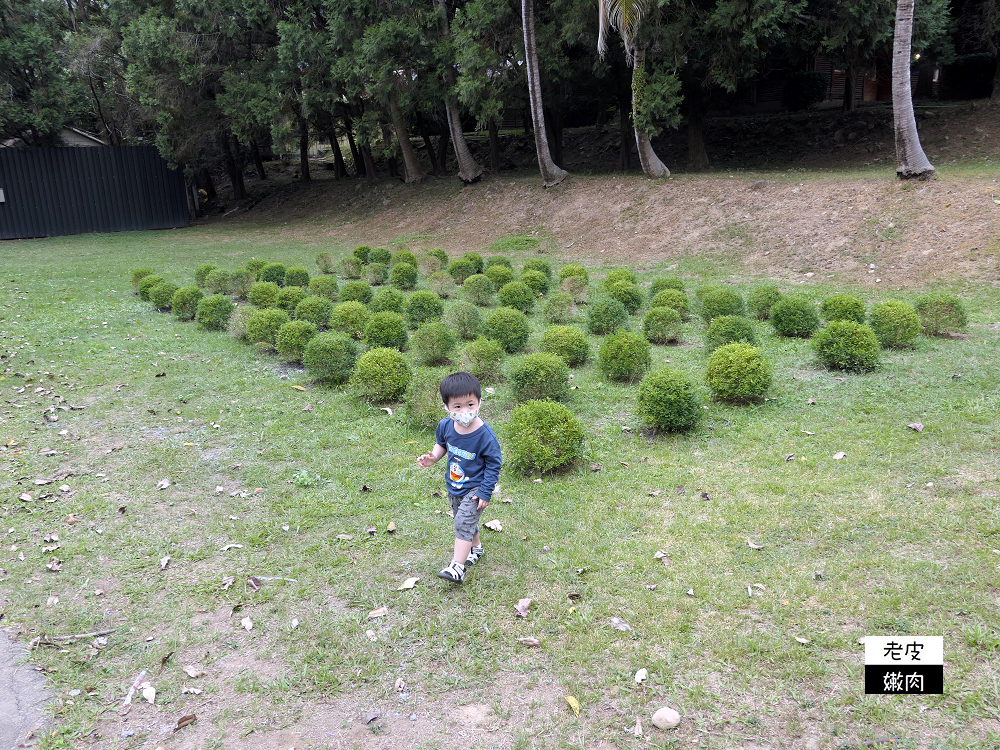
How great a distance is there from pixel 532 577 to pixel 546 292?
928 centimetres

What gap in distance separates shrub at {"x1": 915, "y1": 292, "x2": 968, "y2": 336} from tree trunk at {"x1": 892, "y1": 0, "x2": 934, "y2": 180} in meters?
7.51

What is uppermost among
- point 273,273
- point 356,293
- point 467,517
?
point 273,273

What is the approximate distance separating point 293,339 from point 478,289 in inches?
155

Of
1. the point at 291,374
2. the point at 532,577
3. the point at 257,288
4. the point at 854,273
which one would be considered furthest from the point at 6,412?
the point at 854,273

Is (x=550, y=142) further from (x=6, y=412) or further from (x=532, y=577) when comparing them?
(x=532, y=577)

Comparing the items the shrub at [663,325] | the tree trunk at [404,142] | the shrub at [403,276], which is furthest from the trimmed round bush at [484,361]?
the tree trunk at [404,142]

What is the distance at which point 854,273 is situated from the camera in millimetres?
13406

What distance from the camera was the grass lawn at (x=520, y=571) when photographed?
3250 millimetres

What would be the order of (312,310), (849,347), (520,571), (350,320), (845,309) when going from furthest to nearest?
(312,310)
(350,320)
(845,309)
(849,347)
(520,571)

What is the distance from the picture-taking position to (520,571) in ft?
14.4

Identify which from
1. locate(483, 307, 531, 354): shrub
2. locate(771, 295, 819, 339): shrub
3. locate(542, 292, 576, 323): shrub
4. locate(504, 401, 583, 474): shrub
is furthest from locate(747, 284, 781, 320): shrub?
locate(504, 401, 583, 474): shrub

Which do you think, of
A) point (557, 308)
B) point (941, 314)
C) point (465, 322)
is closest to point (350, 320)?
point (465, 322)

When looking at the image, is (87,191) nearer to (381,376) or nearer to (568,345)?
(381,376)

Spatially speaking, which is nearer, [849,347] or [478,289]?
[849,347]
